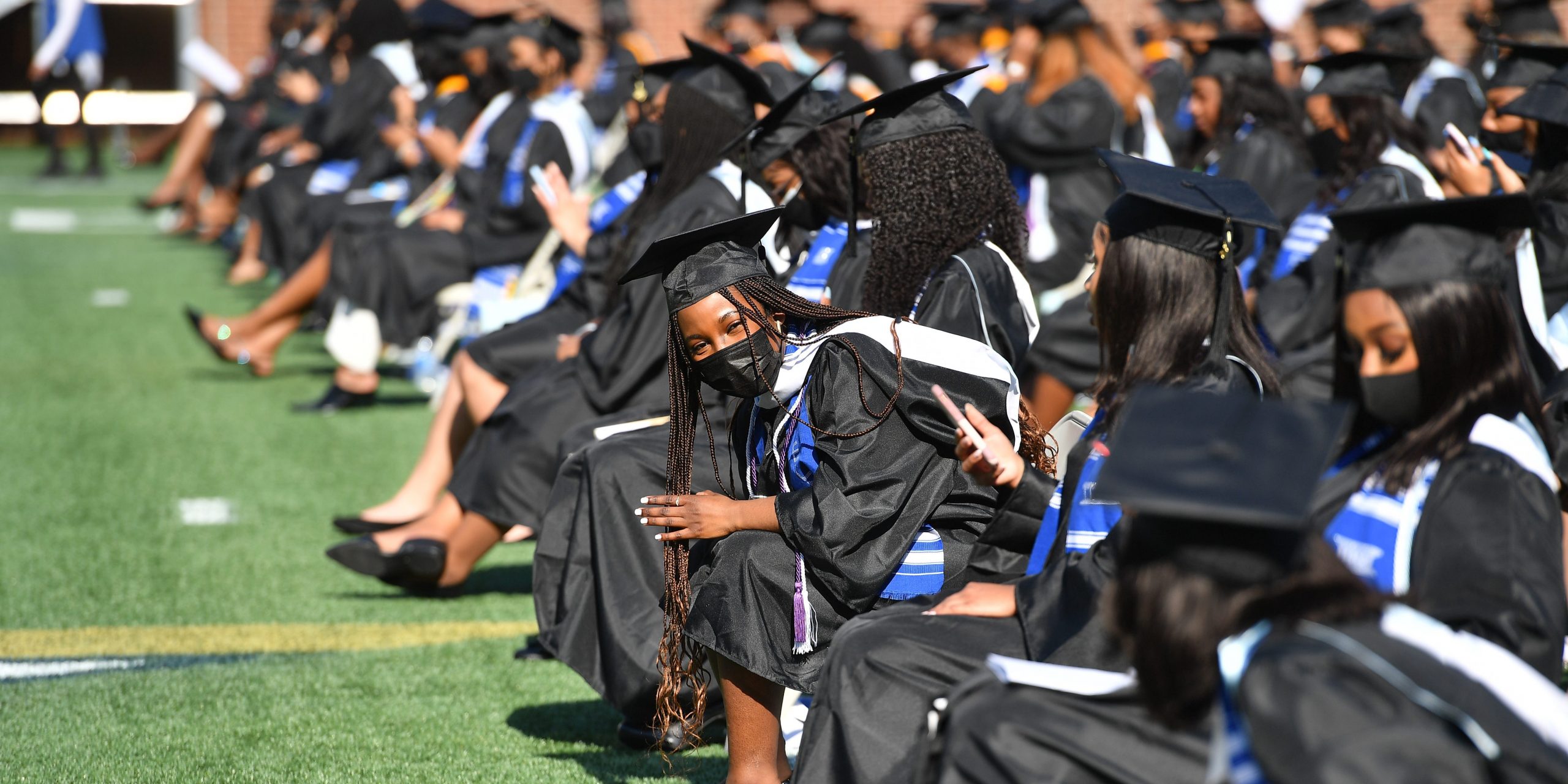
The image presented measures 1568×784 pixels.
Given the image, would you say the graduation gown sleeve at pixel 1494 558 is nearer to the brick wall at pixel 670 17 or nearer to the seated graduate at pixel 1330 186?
the seated graduate at pixel 1330 186

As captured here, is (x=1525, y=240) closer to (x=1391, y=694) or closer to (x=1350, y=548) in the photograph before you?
(x=1350, y=548)

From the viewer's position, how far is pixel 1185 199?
2.88m

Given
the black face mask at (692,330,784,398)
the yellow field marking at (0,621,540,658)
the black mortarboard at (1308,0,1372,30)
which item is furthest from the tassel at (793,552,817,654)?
the black mortarboard at (1308,0,1372,30)

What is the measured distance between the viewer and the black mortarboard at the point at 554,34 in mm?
Answer: 7703

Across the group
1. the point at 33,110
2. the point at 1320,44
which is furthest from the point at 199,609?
the point at 33,110

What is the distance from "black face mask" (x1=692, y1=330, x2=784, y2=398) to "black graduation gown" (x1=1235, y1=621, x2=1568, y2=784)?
1416 mm

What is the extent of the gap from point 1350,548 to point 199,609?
388 centimetres

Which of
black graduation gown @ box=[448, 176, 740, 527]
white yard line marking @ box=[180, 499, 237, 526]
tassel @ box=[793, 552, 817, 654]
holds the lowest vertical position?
white yard line marking @ box=[180, 499, 237, 526]

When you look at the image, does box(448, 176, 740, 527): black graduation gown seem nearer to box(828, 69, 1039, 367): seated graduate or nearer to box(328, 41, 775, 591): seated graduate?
box(328, 41, 775, 591): seated graduate

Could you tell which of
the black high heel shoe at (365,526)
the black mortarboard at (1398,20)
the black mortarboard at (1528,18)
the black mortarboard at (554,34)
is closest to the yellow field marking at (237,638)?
the black high heel shoe at (365,526)

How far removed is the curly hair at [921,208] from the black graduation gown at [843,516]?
969mm

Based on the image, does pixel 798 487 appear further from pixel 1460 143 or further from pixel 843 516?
pixel 1460 143

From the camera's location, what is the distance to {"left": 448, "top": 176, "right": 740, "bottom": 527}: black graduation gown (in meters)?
4.88

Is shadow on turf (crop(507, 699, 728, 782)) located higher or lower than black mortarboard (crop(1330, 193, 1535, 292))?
lower
